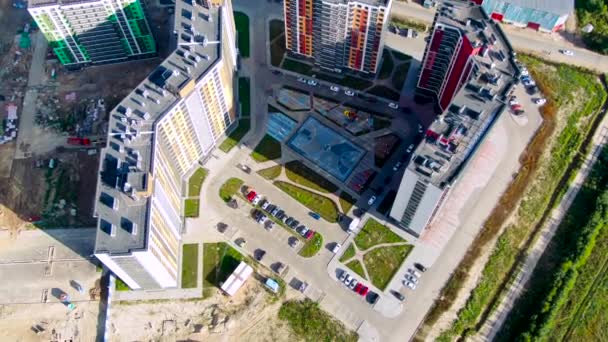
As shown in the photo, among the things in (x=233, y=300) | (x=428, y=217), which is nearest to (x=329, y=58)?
(x=428, y=217)

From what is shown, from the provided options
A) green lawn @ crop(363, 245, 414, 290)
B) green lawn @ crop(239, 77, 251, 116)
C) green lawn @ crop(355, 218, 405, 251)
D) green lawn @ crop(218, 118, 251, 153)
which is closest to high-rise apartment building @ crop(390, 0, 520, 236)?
green lawn @ crop(355, 218, 405, 251)

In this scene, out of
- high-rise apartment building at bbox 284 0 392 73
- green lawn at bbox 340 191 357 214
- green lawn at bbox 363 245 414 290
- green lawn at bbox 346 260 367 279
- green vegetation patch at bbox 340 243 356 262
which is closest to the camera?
green lawn at bbox 363 245 414 290

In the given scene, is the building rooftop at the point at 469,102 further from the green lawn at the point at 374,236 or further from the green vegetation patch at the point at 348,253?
the green vegetation patch at the point at 348,253

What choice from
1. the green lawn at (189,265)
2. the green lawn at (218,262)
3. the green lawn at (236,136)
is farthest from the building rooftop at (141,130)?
the green lawn at (218,262)

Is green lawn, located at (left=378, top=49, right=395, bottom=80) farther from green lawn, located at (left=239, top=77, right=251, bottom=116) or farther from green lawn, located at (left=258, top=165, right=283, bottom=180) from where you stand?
green lawn, located at (left=258, top=165, right=283, bottom=180)

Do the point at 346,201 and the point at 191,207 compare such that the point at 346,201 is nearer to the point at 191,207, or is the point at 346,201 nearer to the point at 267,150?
the point at 267,150
